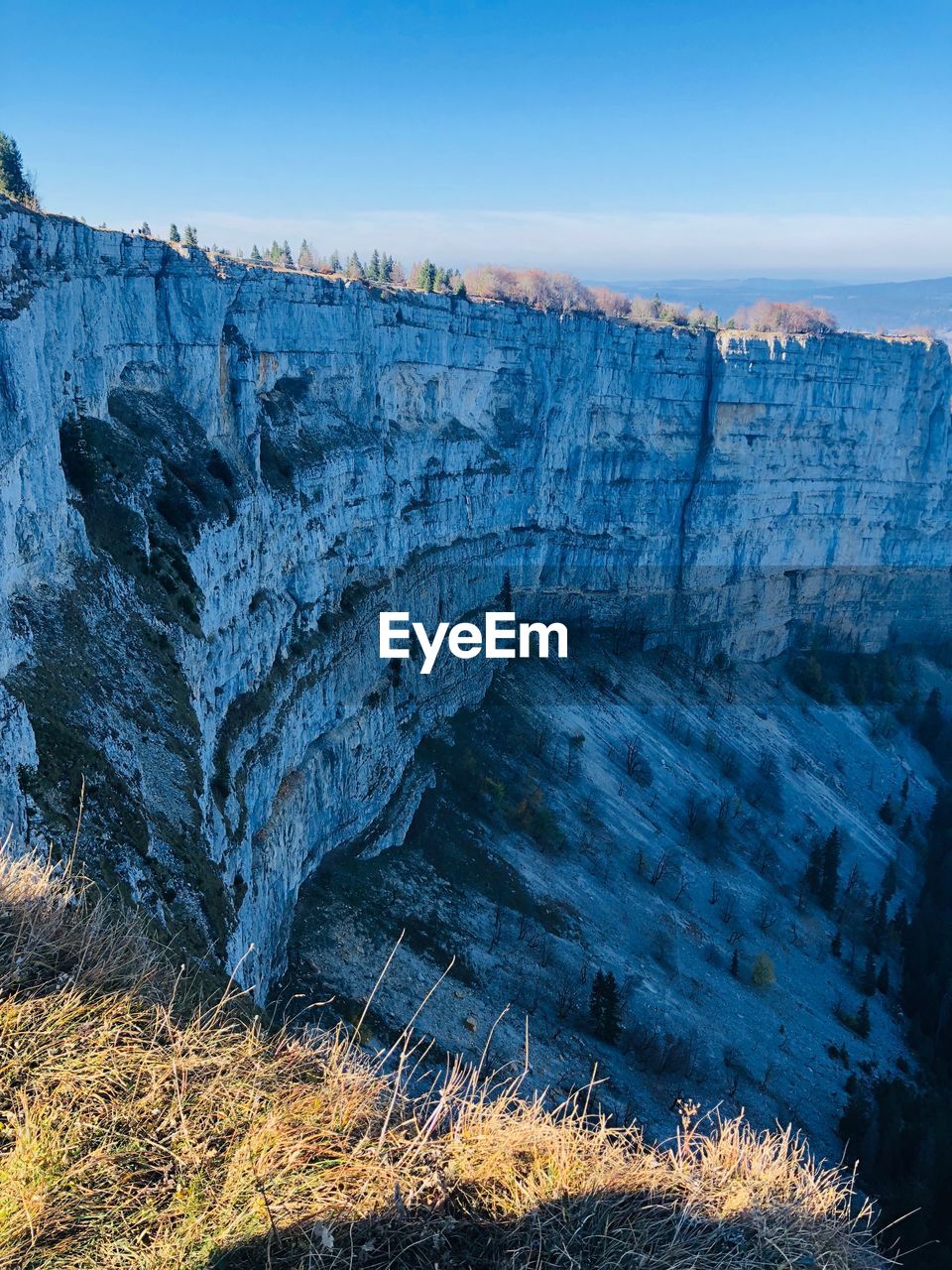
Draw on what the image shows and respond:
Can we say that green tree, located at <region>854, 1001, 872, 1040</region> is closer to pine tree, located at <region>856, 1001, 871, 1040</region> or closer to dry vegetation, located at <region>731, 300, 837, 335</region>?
pine tree, located at <region>856, 1001, 871, 1040</region>

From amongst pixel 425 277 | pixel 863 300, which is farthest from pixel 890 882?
pixel 863 300

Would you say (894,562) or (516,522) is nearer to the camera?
(516,522)

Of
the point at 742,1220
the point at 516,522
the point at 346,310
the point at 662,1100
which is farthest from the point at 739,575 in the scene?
the point at 742,1220

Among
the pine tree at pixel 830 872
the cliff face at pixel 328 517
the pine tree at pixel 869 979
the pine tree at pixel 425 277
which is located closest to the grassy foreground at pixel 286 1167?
the cliff face at pixel 328 517

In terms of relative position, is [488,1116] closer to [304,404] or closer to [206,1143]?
[206,1143]

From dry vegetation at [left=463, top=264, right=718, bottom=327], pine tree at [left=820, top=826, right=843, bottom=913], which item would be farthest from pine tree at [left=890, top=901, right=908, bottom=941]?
dry vegetation at [left=463, top=264, right=718, bottom=327]

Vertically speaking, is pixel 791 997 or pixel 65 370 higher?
pixel 65 370

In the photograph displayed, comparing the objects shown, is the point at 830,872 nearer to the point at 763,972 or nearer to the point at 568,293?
the point at 763,972
